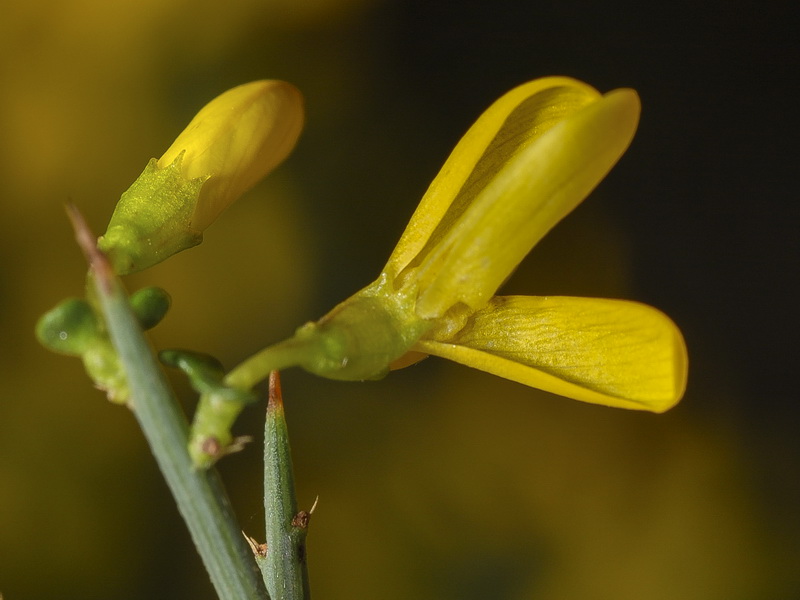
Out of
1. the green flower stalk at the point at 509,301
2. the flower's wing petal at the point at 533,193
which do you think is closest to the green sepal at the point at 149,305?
the green flower stalk at the point at 509,301

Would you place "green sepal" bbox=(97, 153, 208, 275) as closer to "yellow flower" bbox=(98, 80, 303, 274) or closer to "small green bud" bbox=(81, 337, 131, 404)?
"yellow flower" bbox=(98, 80, 303, 274)

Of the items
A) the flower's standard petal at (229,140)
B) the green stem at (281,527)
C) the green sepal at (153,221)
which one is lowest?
the green stem at (281,527)

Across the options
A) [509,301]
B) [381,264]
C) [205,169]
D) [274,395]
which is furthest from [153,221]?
[381,264]

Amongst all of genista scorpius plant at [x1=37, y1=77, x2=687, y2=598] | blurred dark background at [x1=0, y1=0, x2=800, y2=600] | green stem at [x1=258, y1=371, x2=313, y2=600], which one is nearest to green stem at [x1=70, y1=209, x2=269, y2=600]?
genista scorpius plant at [x1=37, y1=77, x2=687, y2=598]

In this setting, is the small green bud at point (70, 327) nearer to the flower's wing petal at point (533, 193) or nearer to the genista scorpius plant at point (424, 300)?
the genista scorpius plant at point (424, 300)

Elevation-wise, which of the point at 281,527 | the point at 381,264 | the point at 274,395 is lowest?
the point at 281,527

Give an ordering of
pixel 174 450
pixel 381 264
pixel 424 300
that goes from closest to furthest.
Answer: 1. pixel 174 450
2. pixel 424 300
3. pixel 381 264

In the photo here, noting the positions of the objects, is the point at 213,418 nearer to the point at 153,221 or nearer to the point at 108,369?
the point at 108,369
